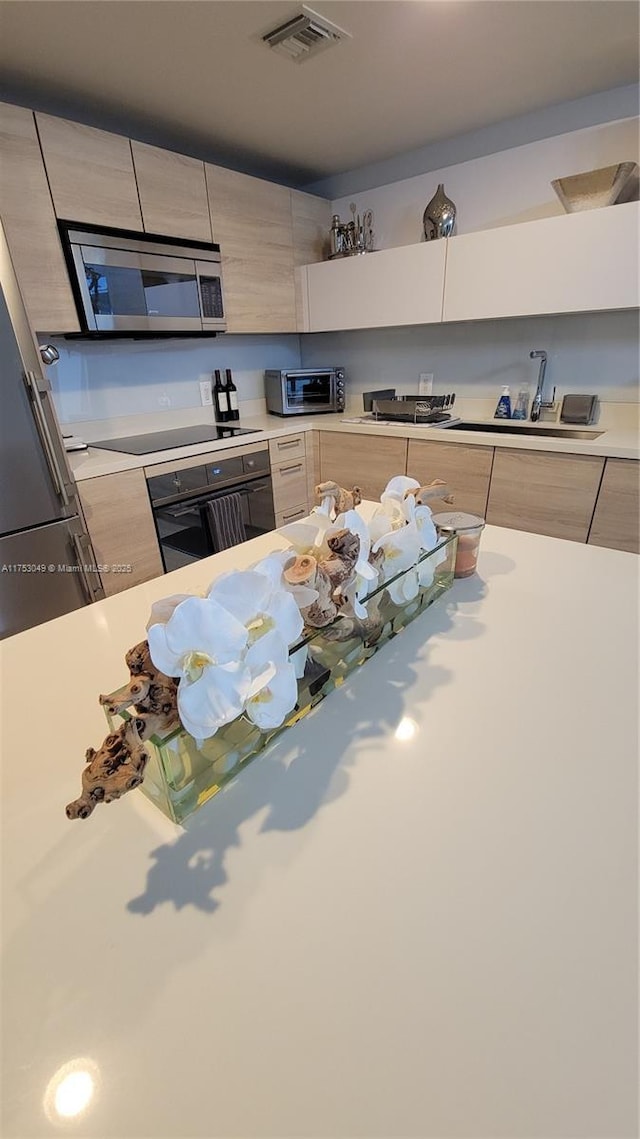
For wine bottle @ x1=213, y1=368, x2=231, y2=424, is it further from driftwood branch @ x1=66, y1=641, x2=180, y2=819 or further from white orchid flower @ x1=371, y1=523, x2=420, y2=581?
driftwood branch @ x1=66, y1=641, x2=180, y2=819

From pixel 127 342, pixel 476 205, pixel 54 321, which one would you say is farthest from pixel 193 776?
pixel 476 205

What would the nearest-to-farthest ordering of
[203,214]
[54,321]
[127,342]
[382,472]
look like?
1. [54,321]
2. [203,214]
3. [127,342]
4. [382,472]

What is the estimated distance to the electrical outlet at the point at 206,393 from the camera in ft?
9.32

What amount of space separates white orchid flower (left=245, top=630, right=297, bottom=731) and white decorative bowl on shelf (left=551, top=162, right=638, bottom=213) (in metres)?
2.44

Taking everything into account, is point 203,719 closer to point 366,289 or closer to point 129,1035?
point 129,1035

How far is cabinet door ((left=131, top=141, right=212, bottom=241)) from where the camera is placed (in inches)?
78.9

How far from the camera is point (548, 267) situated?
203 centimetres

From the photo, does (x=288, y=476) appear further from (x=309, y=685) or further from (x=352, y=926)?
(x=352, y=926)

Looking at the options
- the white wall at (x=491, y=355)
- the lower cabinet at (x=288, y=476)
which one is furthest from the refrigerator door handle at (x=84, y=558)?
the white wall at (x=491, y=355)

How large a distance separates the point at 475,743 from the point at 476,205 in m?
2.85

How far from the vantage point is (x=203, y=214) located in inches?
88.7

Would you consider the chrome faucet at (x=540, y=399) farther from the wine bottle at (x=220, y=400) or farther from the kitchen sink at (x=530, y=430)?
the wine bottle at (x=220, y=400)

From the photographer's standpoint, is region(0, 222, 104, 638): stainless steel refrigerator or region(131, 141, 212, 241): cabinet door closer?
region(0, 222, 104, 638): stainless steel refrigerator

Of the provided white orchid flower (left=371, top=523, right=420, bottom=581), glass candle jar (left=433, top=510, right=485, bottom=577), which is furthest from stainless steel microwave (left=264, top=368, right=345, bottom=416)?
white orchid flower (left=371, top=523, right=420, bottom=581)
